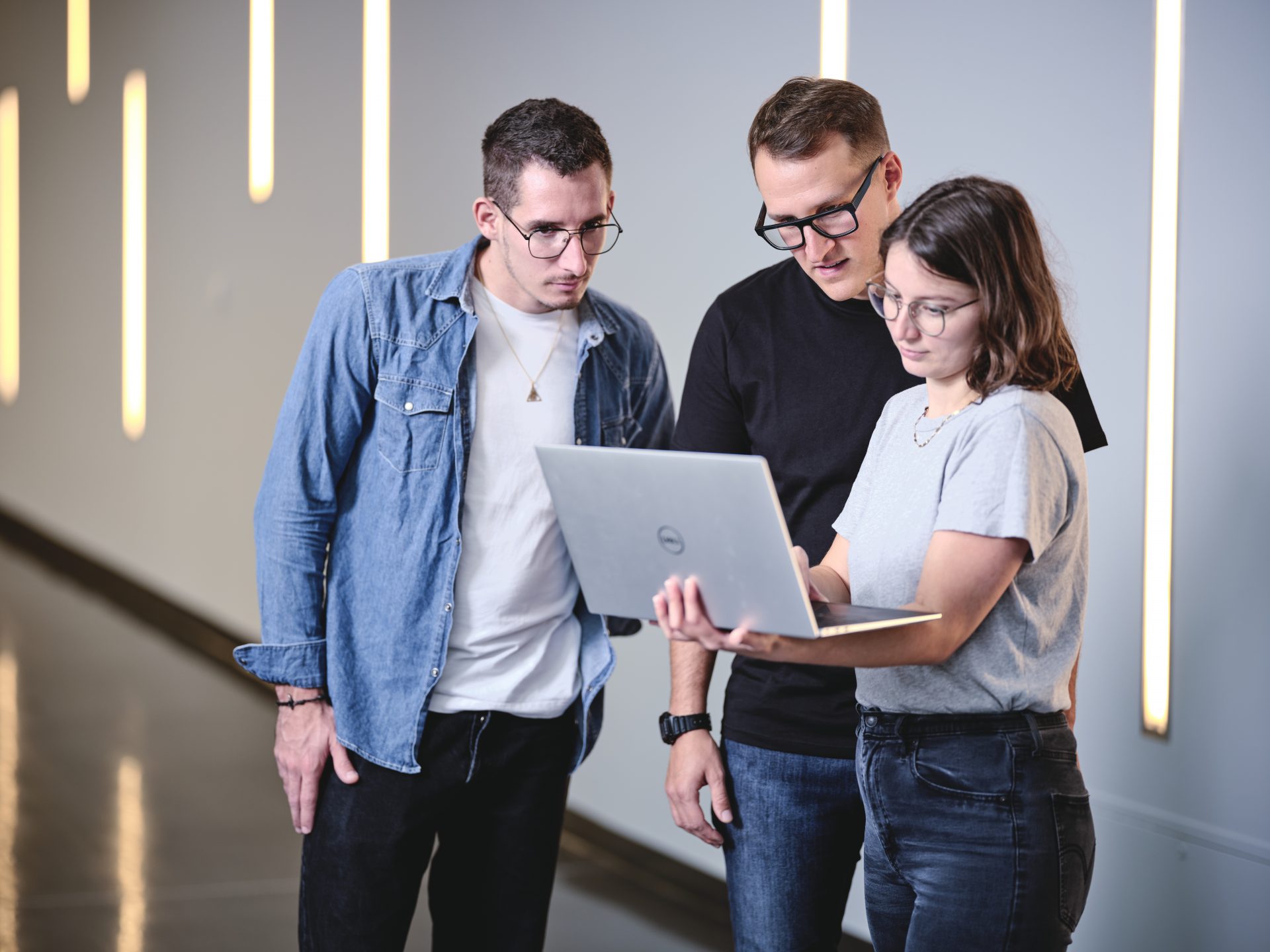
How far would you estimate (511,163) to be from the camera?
5.61 ft

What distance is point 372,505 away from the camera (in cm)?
173

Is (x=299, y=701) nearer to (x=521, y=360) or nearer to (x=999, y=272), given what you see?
(x=521, y=360)

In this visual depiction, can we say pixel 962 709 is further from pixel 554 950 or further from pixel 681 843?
pixel 681 843

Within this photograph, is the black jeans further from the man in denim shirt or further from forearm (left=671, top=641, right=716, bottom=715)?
forearm (left=671, top=641, right=716, bottom=715)

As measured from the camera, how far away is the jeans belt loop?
4.04 feet

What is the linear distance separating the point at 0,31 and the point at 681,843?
8.08 m

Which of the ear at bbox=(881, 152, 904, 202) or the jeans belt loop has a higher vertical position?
the ear at bbox=(881, 152, 904, 202)

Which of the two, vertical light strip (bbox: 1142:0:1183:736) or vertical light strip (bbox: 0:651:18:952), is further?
vertical light strip (bbox: 0:651:18:952)

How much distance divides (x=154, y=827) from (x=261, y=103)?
3.17 metres

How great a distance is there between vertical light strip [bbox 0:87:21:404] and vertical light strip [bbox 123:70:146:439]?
2.11 metres

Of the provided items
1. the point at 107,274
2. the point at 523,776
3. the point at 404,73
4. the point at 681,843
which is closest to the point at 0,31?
the point at 107,274

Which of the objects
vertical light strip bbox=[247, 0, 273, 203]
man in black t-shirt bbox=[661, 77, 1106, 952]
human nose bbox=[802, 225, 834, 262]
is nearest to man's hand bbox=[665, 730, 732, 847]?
man in black t-shirt bbox=[661, 77, 1106, 952]

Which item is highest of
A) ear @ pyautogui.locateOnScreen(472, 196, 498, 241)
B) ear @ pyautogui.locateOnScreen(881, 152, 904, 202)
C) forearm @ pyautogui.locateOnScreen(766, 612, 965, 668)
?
ear @ pyautogui.locateOnScreen(881, 152, 904, 202)

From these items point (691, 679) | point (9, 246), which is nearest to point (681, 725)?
point (691, 679)
